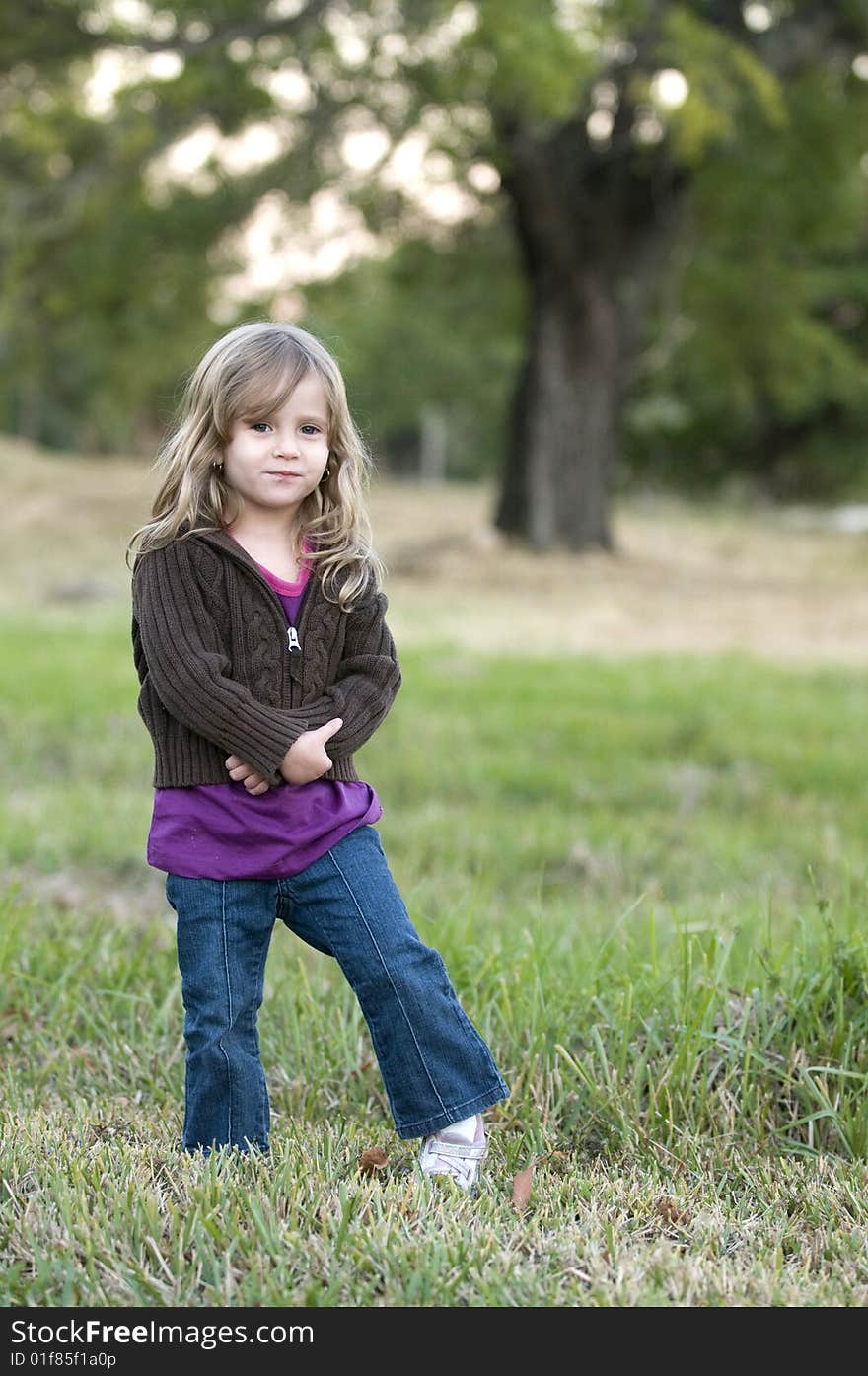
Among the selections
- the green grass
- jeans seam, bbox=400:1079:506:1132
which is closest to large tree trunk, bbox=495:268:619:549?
the green grass

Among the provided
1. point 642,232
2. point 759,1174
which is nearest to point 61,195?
point 642,232

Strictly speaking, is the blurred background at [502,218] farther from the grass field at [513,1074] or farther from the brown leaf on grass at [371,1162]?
the brown leaf on grass at [371,1162]

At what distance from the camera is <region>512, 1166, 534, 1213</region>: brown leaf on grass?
8.07ft

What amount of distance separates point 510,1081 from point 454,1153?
38cm

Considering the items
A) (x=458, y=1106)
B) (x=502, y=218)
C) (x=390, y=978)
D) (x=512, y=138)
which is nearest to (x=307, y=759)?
(x=390, y=978)

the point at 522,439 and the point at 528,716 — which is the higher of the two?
the point at 522,439

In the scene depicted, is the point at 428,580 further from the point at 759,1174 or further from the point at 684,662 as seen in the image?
the point at 759,1174

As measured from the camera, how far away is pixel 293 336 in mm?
2727

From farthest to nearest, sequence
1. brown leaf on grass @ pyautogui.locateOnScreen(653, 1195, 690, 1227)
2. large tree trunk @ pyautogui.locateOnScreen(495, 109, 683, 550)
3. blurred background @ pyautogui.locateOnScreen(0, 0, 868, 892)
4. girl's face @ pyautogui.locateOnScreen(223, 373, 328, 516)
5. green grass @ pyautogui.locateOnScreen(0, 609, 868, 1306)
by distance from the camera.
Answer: large tree trunk @ pyautogui.locateOnScreen(495, 109, 683, 550) → blurred background @ pyautogui.locateOnScreen(0, 0, 868, 892) → girl's face @ pyautogui.locateOnScreen(223, 373, 328, 516) → brown leaf on grass @ pyautogui.locateOnScreen(653, 1195, 690, 1227) → green grass @ pyautogui.locateOnScreen(0, 609, 868, 1306)

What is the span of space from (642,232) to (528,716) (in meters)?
10.2

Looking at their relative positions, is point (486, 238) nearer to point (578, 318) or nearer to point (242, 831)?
point (578, 318)

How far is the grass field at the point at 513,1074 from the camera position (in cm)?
219

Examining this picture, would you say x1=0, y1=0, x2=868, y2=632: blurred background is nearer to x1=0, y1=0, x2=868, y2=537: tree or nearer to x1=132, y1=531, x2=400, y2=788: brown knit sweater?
x1=0, y1=0, x2=868, y2=537: tree

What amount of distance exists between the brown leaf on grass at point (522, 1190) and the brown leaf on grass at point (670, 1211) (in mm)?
224
